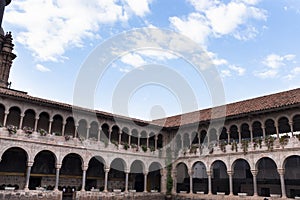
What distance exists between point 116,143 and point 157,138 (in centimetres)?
557

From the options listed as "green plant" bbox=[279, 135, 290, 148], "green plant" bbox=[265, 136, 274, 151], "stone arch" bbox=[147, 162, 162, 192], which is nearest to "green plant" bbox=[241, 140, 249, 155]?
"green plant" bbox=[265, 136, 274, 151]

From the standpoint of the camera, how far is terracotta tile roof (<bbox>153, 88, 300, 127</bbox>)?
75.0 ft

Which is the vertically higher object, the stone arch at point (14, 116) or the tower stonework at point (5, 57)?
the tower stonework at point (5, 57)

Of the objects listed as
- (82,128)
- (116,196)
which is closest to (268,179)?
(116,196)

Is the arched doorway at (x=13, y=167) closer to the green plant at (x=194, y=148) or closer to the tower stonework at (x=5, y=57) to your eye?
the tower stonework at (x=5, y=57)

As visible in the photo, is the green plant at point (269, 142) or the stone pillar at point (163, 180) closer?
the green plant at point (269, 142)

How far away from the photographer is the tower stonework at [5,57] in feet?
92.5

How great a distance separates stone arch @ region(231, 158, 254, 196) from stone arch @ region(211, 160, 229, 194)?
0.87m

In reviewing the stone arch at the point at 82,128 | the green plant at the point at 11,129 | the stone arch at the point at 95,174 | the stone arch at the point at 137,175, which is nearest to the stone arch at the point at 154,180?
the stone arch at the point at 137,175

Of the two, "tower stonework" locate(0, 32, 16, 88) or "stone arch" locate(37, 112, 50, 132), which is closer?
→ "stone arch" locate(37, 112, 50, 132)

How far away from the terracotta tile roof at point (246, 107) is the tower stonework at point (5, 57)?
17.5 meters

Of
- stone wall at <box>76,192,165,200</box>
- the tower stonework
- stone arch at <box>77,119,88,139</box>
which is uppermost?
the tower stonework

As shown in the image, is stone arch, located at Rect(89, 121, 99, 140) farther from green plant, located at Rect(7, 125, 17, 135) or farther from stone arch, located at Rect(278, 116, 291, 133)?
stone arch, located at Rect(278, 116, 291, 133)

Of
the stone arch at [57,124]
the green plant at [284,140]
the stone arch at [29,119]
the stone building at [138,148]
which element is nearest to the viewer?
the green plant at [284,140]
